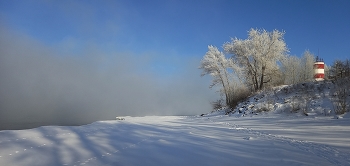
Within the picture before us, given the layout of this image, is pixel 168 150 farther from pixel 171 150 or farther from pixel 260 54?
pixel 260 54

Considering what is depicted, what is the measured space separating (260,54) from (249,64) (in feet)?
7.23

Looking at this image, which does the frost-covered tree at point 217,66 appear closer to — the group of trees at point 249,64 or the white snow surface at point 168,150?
the group of trees at point 249,64

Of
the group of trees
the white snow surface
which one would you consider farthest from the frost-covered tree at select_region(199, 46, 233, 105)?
the white snow surface

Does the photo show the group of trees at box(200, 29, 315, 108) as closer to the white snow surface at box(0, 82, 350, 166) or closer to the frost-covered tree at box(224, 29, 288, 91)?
the frost-covered tree at box(224, 29, 288, 91)

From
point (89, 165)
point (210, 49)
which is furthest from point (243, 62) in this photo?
point (89, 165)

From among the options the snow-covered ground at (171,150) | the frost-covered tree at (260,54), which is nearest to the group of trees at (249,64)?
the frost-covered tree at (260,54)

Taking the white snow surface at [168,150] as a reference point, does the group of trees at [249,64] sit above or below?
above

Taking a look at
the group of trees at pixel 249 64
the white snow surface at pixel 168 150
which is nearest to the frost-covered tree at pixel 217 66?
the group of trees at pixel 249 64

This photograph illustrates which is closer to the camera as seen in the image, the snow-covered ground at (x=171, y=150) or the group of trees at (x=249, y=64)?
the snow-covered ground at (x=171, y=150)

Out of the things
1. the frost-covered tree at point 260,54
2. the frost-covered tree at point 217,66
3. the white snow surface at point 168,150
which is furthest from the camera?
the frost-covered tree at point 217,66

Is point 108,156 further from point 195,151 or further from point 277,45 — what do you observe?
point 277,45

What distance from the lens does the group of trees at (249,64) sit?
31594 millimetres

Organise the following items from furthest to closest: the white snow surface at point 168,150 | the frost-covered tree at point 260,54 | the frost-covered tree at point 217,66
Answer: the frost-covered tree at point 217,66 < the frost-covered tree at point 260,54 < the white snow surface at point 168,150

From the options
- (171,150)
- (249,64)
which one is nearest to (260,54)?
(249,64)
